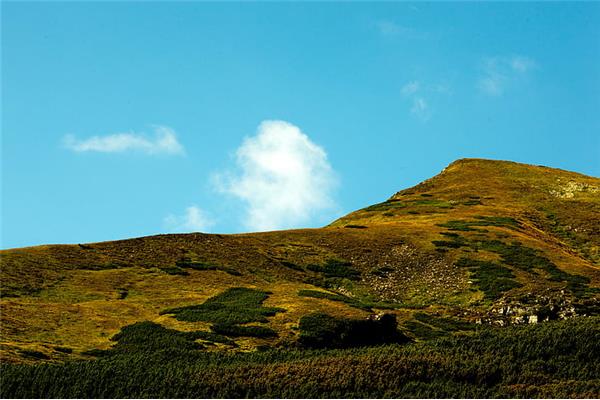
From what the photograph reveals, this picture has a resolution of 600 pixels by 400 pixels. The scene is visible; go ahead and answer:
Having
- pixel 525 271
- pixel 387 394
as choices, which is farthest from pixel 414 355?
pixel 525 271

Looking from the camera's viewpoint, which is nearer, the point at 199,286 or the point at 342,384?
the point at 342,384

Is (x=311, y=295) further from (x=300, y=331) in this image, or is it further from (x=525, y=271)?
(x=525, y=271)

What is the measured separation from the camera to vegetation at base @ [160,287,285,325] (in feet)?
150

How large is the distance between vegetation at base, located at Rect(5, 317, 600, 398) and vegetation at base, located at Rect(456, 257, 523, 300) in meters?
18.9

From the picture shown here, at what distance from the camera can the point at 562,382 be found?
104 ft

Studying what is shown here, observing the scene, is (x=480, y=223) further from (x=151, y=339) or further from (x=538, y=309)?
(x=151, y=339)

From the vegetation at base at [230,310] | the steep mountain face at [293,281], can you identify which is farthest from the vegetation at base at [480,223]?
the vegetation at base at [230,310]

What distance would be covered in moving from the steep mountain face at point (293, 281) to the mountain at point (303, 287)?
15 centimetres

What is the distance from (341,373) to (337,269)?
1389 inches

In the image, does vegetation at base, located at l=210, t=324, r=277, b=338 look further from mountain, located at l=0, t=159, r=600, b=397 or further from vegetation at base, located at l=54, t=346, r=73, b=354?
vegetation at base, located at l=54, t=346, r=73, b=354

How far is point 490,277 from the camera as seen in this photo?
6112cm

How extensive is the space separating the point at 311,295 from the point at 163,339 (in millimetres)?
17055

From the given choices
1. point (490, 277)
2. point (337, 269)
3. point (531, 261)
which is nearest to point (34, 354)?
point (337, 269)

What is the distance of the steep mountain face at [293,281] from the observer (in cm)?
4347
